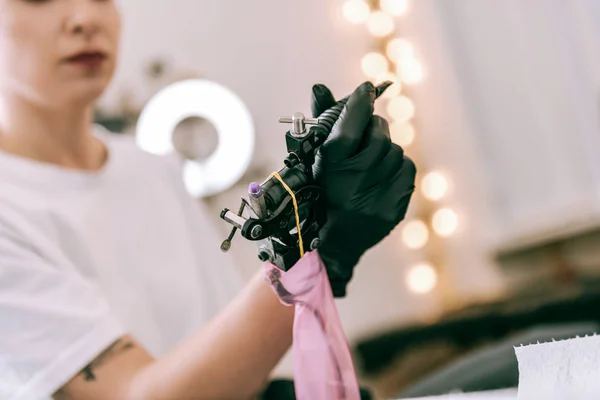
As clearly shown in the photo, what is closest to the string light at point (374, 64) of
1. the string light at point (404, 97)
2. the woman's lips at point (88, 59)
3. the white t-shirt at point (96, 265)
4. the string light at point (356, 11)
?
the string light at point (404, 97)

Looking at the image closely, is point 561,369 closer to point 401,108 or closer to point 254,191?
point 254,191

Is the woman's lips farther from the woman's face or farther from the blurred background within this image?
the blurred background

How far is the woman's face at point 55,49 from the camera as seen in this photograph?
0.61m

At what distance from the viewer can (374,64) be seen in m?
1.73

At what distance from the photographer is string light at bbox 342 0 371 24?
169 cm

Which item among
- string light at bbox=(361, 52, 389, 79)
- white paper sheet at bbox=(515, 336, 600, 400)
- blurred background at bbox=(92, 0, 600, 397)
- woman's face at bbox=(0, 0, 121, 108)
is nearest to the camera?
white paper sheet at bbox=(515, 336, 600, 400)

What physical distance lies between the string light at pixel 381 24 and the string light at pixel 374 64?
0.26 feet

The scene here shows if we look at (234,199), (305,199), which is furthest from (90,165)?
(234,199)

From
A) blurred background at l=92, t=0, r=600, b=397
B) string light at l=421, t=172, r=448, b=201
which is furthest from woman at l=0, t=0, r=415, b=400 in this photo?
string light at l=421, t=172, r=448, b=201

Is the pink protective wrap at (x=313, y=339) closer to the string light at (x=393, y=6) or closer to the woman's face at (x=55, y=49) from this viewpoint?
the woman's face at (x=55, y=49)

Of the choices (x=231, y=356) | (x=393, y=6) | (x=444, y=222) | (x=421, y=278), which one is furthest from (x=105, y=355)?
(x=393, y=6)

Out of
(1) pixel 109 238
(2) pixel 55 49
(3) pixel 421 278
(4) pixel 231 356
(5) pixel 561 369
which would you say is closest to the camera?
(5) pixel 561 369

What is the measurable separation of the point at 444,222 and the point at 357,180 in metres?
1.47

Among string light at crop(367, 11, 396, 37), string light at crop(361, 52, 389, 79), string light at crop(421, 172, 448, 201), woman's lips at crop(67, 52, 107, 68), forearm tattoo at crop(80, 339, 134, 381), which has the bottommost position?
string light at crop(421, 172, 448, 201)
